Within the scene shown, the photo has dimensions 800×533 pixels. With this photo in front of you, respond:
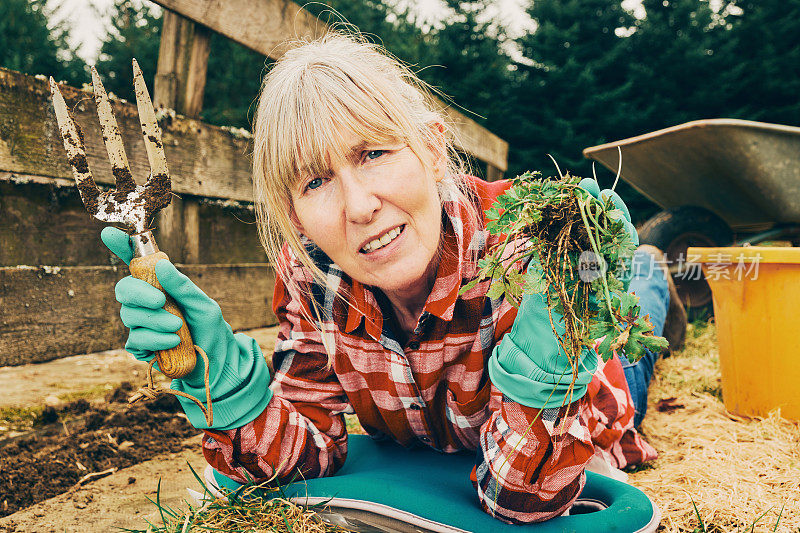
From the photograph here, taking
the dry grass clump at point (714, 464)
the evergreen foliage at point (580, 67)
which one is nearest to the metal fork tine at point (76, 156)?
the dry grass clump at point (714, 464)

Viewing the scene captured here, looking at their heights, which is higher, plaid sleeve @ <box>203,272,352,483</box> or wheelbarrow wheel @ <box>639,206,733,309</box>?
wheelbarrow wheel @ <box>639,206,733,309</box>

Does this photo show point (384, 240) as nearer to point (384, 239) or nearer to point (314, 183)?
point (384, 239)

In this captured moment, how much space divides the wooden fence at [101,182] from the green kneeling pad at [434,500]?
2.67ft

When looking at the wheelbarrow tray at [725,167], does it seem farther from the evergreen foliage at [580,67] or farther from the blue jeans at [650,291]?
the evergreen foliage at [580,67]

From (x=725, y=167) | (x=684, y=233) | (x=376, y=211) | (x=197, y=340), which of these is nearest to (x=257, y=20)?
(x=376, y=211)

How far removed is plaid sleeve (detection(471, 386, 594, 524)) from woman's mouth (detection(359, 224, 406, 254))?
0.43 metres

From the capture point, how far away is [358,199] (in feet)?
4.07

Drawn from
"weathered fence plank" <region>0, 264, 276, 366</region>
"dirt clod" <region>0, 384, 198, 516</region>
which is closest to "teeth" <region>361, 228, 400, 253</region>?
"dirt clod" <region>0, 384, 198, 516</region>

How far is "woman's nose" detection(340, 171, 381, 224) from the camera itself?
4.07 ft

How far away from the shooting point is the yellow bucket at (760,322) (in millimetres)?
1947

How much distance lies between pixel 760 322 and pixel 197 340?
1.89m

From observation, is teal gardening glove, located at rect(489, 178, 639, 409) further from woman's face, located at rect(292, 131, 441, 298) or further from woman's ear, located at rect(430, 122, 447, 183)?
woman's ear, located at rect(430, 122, 447, 183)

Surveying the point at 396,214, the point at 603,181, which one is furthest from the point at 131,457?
the point at 603,181

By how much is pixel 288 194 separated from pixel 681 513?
126cm
